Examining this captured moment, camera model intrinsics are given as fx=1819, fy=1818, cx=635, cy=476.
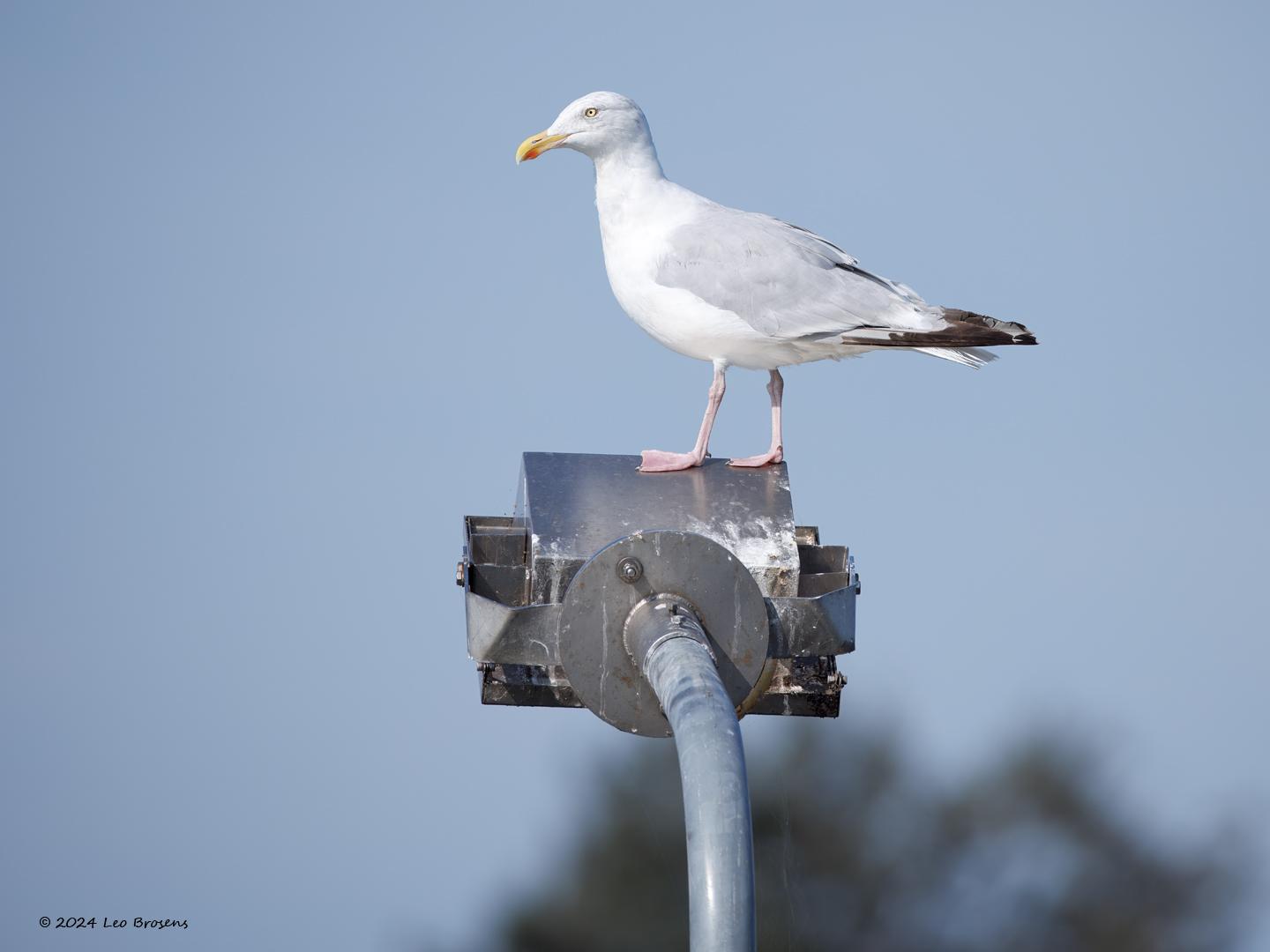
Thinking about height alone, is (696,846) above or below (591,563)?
below

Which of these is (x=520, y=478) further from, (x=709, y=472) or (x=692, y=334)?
(x=692, y=334)

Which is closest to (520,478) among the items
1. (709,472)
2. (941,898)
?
(709,472)

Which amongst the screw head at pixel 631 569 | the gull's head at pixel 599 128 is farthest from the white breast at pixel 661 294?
the screw head at pixel 631 569

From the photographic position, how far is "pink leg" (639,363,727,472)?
6969 mm

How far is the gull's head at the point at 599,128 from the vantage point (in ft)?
28.5

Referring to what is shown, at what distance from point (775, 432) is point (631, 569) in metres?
3.97

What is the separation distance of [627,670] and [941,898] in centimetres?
2087

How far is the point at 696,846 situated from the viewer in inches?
139

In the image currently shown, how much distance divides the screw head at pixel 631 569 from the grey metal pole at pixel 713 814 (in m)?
0.56

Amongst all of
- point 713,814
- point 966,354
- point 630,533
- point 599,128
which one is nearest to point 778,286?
point 966,354

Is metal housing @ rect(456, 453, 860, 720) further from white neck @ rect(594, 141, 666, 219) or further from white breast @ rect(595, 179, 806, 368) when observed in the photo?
white neck @ rect(594, 141, 666, 219)

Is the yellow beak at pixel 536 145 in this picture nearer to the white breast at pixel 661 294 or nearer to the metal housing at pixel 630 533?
the white breast at pixel 661 294

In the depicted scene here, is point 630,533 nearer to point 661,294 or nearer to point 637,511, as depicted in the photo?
point 637,511

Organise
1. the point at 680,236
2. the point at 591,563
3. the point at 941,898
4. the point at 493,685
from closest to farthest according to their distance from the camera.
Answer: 1. the point at 591,563
2. the point at 493,685
3. the point at 680,236
4. the point at 941,898
